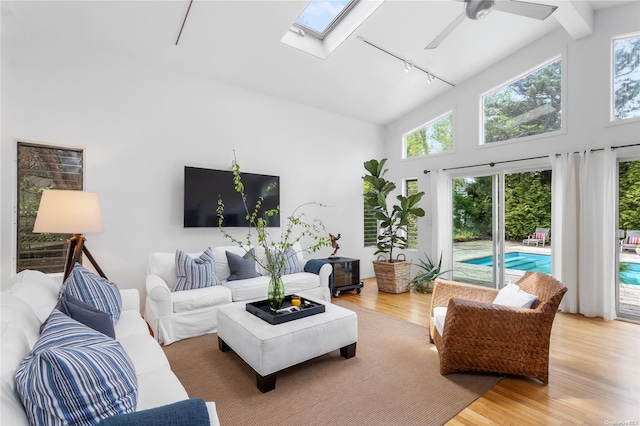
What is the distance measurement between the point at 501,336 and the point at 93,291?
295 centimetres

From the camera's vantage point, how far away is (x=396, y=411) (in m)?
1.97

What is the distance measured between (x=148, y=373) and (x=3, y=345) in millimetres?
766

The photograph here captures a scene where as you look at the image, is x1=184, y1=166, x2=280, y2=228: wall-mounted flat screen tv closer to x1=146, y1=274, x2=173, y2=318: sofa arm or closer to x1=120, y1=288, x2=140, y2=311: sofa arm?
x1=146, y1=274, x2=173, y2=318: sofa arm

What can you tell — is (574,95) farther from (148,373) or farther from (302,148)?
(148,373)

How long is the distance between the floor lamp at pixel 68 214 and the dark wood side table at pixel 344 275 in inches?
122

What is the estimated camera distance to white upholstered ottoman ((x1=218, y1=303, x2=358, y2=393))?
219cm

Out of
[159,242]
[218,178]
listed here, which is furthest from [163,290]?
[218,178]

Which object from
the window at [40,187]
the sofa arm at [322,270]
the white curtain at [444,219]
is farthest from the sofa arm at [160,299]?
the white curtain at [444,219]

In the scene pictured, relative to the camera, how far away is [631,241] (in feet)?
12.0

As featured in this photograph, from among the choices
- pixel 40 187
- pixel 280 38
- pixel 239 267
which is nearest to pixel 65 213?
pixel 40 187

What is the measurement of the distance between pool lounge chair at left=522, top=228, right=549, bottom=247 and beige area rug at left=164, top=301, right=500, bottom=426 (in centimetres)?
264

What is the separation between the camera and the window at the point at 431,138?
17.7 ft

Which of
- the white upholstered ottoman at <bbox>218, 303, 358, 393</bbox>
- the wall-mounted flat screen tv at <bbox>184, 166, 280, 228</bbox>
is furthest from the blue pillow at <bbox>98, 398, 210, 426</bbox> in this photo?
the wall-mounted flat screen tv at <bbox>184, 166, 280, 228</bbox>

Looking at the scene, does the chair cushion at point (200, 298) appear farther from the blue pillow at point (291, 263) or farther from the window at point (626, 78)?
the window at point (626, 78)
